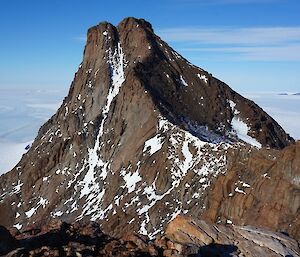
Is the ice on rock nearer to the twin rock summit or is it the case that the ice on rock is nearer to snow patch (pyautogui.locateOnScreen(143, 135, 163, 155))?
the twin rock summit

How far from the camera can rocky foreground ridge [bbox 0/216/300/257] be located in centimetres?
2213

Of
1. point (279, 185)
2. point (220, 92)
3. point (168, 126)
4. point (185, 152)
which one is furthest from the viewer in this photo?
point (220, 92)

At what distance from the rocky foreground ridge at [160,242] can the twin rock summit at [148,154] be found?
78.9 inches

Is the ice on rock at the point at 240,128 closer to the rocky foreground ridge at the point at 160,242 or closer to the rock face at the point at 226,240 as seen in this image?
the rock face at the point at 226,240

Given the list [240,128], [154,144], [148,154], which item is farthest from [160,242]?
[240,128]

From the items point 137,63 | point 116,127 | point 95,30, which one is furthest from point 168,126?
point 95,30

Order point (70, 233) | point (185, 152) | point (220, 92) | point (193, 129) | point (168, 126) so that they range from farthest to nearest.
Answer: point (220, 92), point (193, 129), point (168, 126), point (185, 152), point (70, 233)

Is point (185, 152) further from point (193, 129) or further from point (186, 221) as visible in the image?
point (186, 221)

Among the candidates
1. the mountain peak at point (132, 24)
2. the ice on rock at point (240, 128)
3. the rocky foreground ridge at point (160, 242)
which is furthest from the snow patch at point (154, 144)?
the rocky foreground ridge at point (160, 242)

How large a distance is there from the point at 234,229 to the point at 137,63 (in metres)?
81.7

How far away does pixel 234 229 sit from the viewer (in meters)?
29.0

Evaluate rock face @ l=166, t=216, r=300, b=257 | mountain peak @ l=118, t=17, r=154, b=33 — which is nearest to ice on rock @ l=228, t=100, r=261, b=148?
mountain peak @ l=118, t=17, r=154, b=33

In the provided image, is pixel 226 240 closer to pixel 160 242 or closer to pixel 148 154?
pixel 160 242

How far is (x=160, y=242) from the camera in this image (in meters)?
24.8
